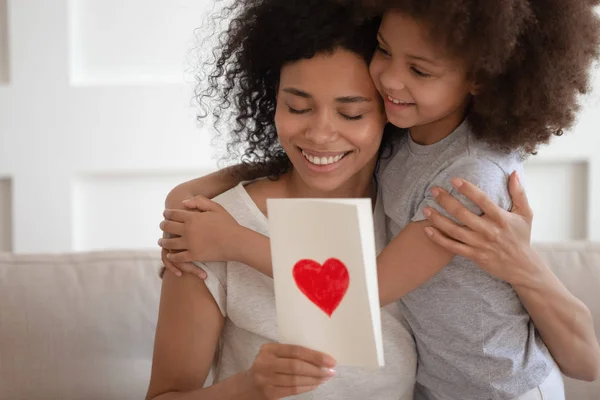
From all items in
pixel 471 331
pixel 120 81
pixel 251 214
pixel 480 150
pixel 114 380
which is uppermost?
pixel 120 81

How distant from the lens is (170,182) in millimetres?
2537

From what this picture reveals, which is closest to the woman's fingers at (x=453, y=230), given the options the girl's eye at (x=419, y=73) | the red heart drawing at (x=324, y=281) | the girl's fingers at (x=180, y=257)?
the girl's eye at (x=419, y=73)

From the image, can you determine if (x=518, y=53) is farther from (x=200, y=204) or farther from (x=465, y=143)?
(x=200, y=204)

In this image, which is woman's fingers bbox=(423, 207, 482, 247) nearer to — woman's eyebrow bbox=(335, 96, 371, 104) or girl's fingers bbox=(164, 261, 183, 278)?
woman's eyebrow bbox=(335, 96, 371, 104)

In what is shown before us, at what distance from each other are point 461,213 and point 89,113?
140 cm

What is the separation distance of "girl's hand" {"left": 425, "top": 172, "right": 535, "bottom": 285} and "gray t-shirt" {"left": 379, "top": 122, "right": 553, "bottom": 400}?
0.23 feet

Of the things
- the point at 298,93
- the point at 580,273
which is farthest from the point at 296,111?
the point at 580,273

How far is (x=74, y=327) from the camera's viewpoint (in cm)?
188

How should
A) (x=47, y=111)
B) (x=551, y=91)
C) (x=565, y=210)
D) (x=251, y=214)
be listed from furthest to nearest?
(x=565, y=210) < (x=47, y=111) < (x=251, y=214) < (x=551, y=91)

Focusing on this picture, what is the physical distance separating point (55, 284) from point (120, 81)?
2.55 feet

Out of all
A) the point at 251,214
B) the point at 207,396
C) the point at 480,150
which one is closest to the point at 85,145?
the point at 251,214

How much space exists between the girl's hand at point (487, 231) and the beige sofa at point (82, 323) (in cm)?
60

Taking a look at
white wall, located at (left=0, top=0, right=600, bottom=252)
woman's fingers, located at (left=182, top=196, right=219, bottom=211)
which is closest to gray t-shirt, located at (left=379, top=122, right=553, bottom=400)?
woman's fingers, located at (left=182, top=196, right=219, bottom=211)

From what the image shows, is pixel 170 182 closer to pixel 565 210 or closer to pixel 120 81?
pixel 120 81
